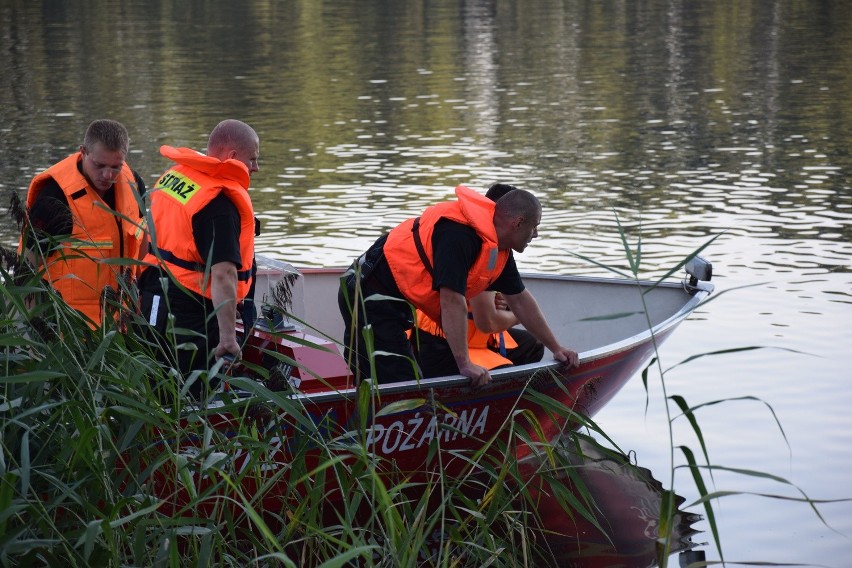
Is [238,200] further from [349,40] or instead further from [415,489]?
[349,40]

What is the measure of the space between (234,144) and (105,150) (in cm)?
49

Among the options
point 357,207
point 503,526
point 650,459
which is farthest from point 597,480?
point 357,207

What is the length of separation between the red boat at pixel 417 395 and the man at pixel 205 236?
0.65 feet

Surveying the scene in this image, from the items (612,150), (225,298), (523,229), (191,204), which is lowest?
(612,150)

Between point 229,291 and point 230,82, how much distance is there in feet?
50.8

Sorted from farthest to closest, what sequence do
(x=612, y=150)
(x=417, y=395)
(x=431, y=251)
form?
(x=612, y=150)
(x=431, y=251)
(x=417, y=395)

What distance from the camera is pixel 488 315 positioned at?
5.14 m

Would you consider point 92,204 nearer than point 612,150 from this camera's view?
Yes

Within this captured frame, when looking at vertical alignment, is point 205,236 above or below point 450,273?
above

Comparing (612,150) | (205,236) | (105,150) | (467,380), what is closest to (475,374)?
(467,380)

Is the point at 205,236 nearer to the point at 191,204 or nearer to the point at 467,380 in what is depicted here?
the point at 191,204

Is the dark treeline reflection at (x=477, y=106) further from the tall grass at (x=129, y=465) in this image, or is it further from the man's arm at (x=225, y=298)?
the tall grass at (x=129, y=465)

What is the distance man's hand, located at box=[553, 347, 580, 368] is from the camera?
4828mm

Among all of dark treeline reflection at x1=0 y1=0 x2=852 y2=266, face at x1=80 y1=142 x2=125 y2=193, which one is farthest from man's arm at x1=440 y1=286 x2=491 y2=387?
dark treeline reflection at x1=0 y1=0 x2=852 y2=266
